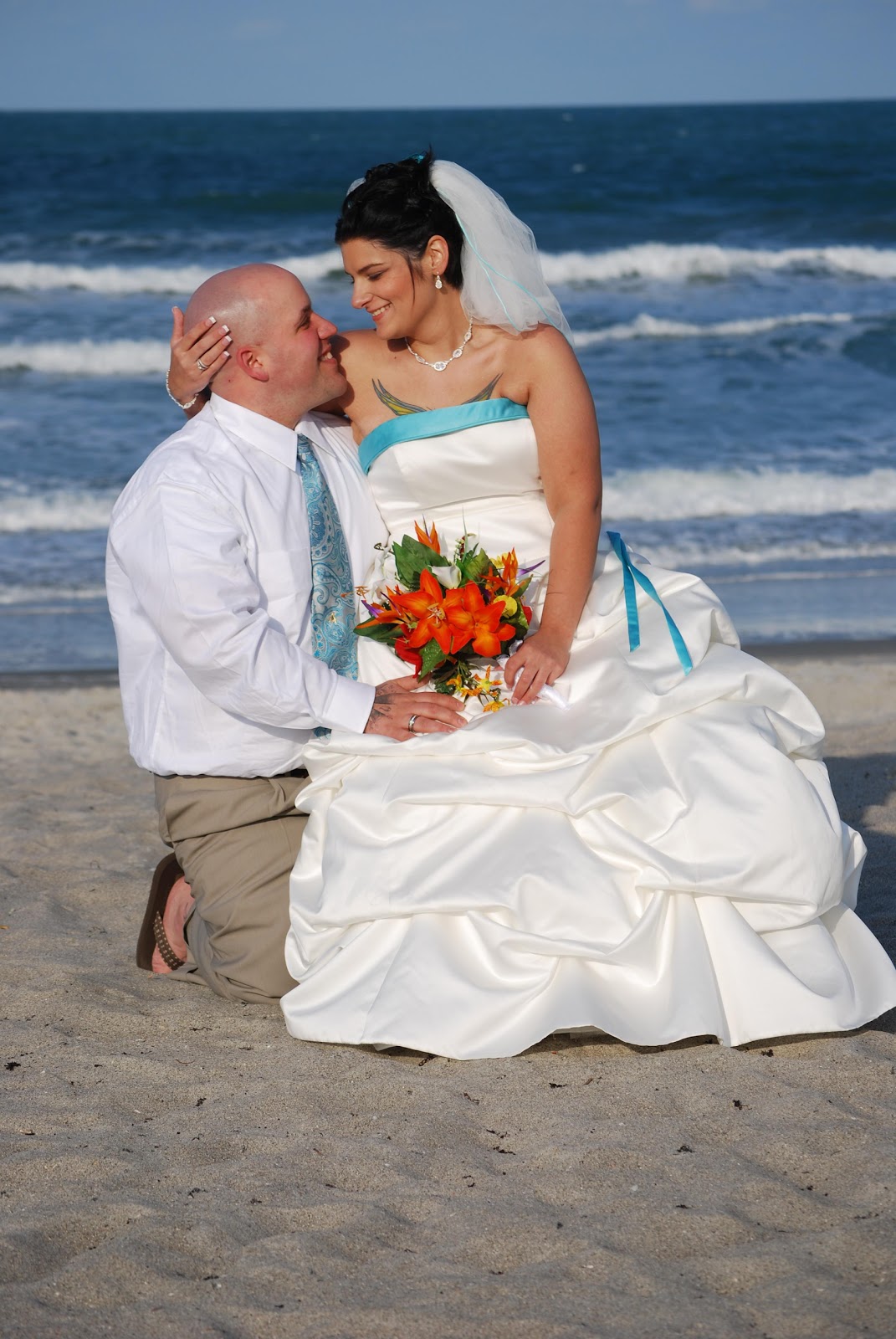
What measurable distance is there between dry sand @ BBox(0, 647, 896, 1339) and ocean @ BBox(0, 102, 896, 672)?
367 centimetres

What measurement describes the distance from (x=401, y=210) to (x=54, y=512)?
711 cm

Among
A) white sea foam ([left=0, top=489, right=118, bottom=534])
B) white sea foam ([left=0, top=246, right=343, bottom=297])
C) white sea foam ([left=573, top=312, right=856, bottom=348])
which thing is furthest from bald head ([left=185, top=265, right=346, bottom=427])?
white sea foam ([left=0, top=246, right=343, bottom=297])

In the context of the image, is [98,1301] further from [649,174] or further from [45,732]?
[649,174]

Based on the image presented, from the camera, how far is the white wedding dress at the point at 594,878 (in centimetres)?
328

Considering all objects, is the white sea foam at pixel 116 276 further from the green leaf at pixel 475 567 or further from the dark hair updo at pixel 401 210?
the green leaf at pixel 475 567

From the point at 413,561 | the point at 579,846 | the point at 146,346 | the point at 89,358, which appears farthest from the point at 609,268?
the point at 579,846

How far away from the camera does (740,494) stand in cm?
1093

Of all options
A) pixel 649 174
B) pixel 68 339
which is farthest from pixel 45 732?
pixel 649 174

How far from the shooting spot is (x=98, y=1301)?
7.87 feet

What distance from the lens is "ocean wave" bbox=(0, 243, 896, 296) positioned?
20.3 m

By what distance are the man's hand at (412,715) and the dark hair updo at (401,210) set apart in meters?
1.31

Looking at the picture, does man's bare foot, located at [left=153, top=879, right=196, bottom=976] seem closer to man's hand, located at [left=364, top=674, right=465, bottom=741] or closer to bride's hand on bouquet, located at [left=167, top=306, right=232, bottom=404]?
man's hand, located at [left=364, top=674, right=465, bottom=741]

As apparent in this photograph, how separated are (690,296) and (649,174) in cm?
1496

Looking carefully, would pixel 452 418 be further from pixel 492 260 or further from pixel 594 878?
pixel 594 878
